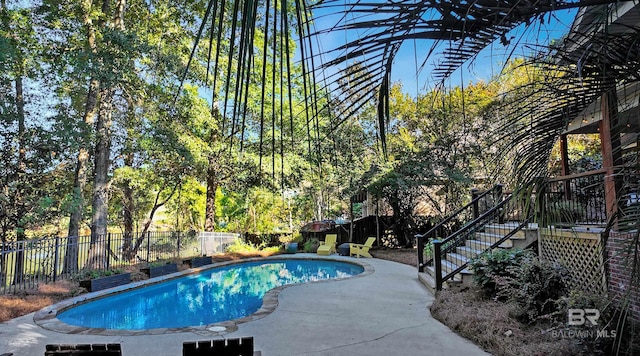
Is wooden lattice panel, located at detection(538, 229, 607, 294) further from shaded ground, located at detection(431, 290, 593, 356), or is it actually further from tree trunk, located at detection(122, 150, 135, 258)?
tree trunk, located at detection(122, 150, 135, 258)

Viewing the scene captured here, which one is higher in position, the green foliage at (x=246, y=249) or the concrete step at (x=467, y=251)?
the concrete step at (x=467, y=251)

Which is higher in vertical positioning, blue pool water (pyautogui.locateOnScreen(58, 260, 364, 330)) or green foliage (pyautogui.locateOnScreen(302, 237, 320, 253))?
green foliage (pyautogui.locateOnScreen(302, 237, 320, 253))

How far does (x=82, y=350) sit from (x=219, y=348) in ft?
2.88

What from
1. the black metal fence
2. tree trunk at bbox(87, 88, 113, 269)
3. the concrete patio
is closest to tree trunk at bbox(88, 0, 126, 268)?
tree trunk at bbox(87, 88, 113, 269)

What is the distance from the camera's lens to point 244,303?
7875 millimetres

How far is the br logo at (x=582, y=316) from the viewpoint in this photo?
3.40 metres

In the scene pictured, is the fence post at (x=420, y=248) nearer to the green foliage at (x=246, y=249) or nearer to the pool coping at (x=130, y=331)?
the pool coping at (x=130, y=331)

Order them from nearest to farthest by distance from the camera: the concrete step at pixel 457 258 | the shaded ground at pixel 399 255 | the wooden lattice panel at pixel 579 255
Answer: the wooden lattice panel at pixel 579 255 < the concrete step at pixel 457 258 < the shaded ground at pixel 399 255

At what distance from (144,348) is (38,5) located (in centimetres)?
1093

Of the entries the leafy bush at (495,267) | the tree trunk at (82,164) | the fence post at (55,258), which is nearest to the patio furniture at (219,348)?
the leafy bush at (495,267)

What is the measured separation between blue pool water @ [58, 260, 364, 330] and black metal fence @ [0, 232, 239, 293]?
5.51ft

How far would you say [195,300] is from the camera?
8.37m

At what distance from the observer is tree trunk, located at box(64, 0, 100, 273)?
892 cm

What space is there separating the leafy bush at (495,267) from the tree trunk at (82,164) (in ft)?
28.7
